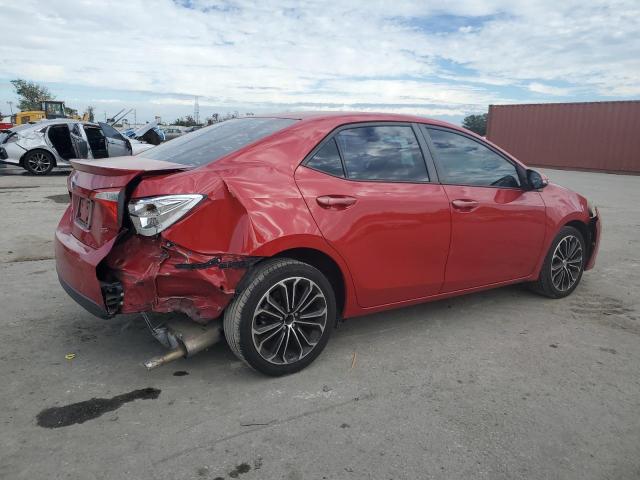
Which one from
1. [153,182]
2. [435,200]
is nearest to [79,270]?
[153,182]

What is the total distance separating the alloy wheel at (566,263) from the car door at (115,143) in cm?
1234

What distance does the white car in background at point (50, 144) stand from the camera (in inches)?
535

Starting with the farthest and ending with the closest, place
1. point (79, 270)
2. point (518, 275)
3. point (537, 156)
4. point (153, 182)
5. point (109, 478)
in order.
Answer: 1. point (537, 156)
2. point (518, 275)
3. point (79, 270)
4. point (153, 182)
5. point (109, 478)

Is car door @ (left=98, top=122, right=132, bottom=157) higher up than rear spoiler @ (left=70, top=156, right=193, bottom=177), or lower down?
lower down

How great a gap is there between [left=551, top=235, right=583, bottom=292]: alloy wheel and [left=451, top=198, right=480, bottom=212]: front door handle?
4.13 feet

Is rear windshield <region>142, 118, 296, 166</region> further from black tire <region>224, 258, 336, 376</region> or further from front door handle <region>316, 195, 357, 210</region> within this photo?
black tire <region>224, 258, 336, 376</region>

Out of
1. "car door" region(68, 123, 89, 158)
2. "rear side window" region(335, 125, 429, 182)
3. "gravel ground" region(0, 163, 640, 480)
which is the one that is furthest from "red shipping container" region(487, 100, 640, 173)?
"rear side window" region(335, 125, 429, 182)

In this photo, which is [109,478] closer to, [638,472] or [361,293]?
[361,293]

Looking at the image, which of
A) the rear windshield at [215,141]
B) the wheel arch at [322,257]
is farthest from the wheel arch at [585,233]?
the rear windshield at [215,141]

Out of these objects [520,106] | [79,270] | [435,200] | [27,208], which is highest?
[520,106]

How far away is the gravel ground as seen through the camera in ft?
7.82

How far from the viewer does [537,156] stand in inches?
1102

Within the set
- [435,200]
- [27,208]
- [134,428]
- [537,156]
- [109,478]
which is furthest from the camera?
[537,156]

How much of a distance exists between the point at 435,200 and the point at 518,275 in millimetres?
1275
